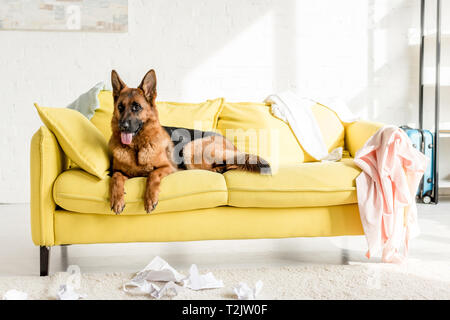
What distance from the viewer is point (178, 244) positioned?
2.71m

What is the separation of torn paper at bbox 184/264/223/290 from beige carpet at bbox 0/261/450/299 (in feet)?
0.10

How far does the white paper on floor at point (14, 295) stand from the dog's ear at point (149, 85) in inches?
41.0

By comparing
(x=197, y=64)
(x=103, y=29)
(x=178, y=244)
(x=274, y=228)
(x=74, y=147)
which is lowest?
(x=178, y=244)

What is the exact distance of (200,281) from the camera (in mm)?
1899

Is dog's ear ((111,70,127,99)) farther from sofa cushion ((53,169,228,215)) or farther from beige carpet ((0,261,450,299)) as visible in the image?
beige carpet ((0,261,450,299))

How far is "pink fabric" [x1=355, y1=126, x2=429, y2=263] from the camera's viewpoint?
211cm

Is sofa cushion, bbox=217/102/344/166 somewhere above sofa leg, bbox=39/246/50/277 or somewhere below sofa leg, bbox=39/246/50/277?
above

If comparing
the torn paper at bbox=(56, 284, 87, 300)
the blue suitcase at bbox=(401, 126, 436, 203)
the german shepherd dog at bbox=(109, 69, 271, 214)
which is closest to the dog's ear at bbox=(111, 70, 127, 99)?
the german shepherd dog at bbox=(109, 69, 271, 214)

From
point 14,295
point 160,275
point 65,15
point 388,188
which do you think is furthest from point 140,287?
point 65,15
